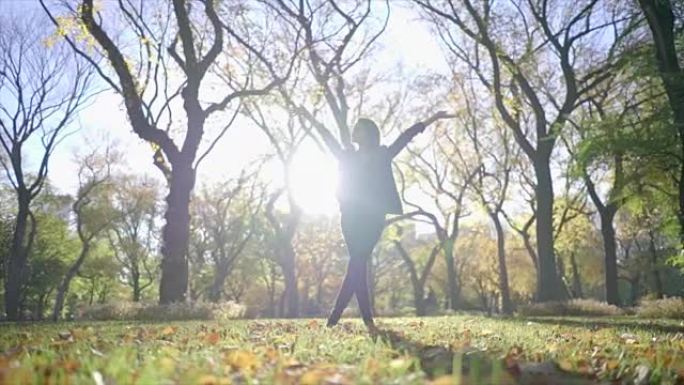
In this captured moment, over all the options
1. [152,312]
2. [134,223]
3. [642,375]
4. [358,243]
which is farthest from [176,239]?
[134,223]

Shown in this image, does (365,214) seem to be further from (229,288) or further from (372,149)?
(229,288)

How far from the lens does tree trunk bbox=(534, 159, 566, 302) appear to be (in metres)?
18.9

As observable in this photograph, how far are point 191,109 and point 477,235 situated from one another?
127 feet

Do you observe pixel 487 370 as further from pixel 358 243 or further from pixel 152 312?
pixel 152 312

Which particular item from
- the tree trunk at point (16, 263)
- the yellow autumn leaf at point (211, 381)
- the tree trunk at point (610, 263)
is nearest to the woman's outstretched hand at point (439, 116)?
the yellow autumn leaf at point (211, 381)

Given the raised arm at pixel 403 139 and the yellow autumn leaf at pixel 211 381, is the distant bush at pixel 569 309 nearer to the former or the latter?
the raised arm at pixel 403 139

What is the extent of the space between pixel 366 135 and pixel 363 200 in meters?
0.75

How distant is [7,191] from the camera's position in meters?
37.9

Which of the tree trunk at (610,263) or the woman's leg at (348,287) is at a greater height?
the tree trunk at (610,263)

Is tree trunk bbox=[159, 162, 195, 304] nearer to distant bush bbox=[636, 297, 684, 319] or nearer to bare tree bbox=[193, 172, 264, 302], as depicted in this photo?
distant bush bbox=[636, 297, 684, 319]

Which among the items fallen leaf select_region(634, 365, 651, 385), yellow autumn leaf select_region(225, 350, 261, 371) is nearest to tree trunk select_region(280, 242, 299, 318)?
fallen leaf select_region(634, 365, 651, 385)

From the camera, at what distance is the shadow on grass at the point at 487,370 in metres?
2.75

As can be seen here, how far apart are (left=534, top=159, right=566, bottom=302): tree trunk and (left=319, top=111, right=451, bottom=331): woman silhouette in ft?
43.7

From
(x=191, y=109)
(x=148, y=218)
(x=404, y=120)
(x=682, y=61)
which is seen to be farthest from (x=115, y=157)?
(x=682, y=61)
